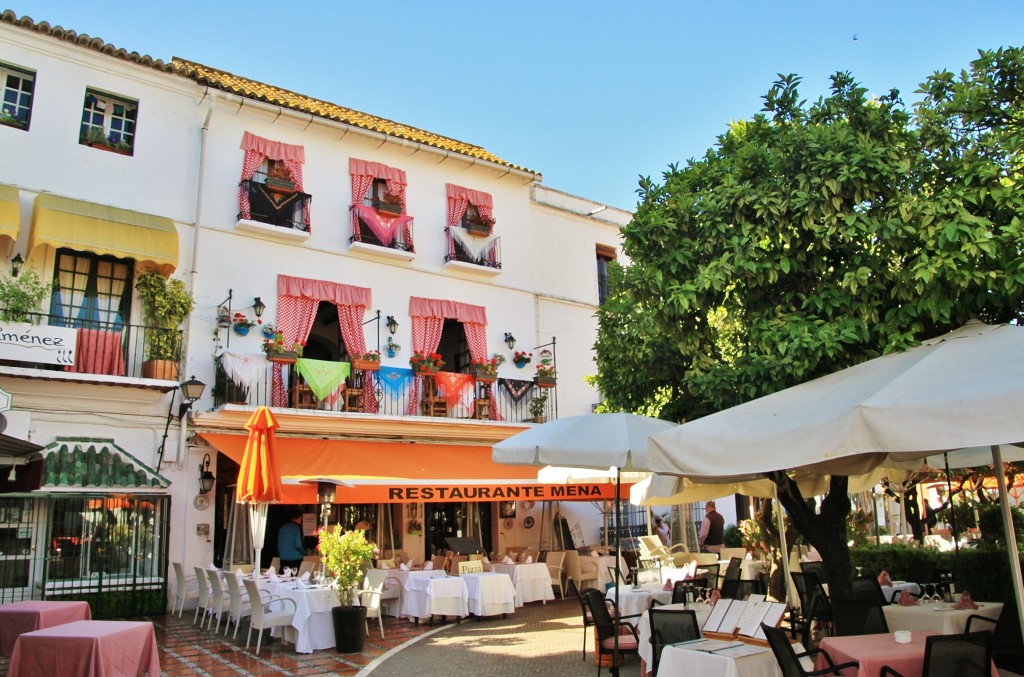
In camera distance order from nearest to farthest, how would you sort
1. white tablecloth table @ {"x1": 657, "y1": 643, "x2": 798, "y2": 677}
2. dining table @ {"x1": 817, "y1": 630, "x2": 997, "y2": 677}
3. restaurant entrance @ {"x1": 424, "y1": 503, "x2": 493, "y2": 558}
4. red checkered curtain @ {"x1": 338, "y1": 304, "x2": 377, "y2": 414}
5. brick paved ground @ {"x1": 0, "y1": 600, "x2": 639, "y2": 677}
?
dining table @ {"x1": 817, "y1": 630, "x2": 997, "y2": 677}
white tablecloth table @ {"x1": 657, "y1": 643, "x2": 798, "y2": 677}
brick paved ground @ {"x1": 0, "y1": 600, "x2": 639, "y2": 677}
red checkered curtain @ {"x1": 338, "y1": 304, "x2": 377, "y2": 414}
restaurant entrance @ {"x1": 424, "y1": 503, "x2": 493, "y2": 558}

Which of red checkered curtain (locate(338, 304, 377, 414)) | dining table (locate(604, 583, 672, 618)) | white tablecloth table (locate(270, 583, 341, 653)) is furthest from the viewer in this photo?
red checkered curtain (locate(338, 304, 377, 414))

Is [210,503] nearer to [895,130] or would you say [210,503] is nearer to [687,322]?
[687,322]

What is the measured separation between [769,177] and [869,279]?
139 centimetres

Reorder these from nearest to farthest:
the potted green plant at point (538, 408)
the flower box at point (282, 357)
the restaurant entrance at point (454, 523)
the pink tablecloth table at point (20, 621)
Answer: the pink tablecloth table at point (20, 621) → the flower box at point (282, 357) → the restaurant entrance at point (454, 523) → the potted green plant at point (538, 408)

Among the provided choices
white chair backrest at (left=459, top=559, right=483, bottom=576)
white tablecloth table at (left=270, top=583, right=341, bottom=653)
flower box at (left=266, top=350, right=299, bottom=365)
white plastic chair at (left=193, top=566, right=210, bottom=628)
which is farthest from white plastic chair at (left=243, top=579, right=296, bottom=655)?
flower box at (left=266, top=350, right=299, bottom=365)

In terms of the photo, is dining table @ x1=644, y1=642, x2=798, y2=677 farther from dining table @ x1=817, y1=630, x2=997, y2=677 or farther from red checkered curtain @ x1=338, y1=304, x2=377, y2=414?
red checkered curtain @ x1=338, y1=304, x2=377, y2=414

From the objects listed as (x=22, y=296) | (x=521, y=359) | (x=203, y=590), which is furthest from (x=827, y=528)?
(x=22, y=296)

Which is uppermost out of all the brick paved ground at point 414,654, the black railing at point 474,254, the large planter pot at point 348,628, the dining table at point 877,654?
the black railing at point 474,254

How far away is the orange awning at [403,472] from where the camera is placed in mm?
13602

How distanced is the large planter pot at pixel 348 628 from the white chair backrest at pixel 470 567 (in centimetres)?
332

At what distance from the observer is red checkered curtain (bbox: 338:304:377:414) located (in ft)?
52.5

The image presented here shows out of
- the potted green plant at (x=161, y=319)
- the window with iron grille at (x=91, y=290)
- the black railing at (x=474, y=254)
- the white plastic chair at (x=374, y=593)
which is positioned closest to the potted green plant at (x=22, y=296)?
the window with iron grille at (x=91, y=290)

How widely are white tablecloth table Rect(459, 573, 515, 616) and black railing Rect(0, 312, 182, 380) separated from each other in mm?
6189

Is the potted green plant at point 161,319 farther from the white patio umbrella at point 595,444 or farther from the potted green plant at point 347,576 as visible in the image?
the white patio umbrella at point 595,444
